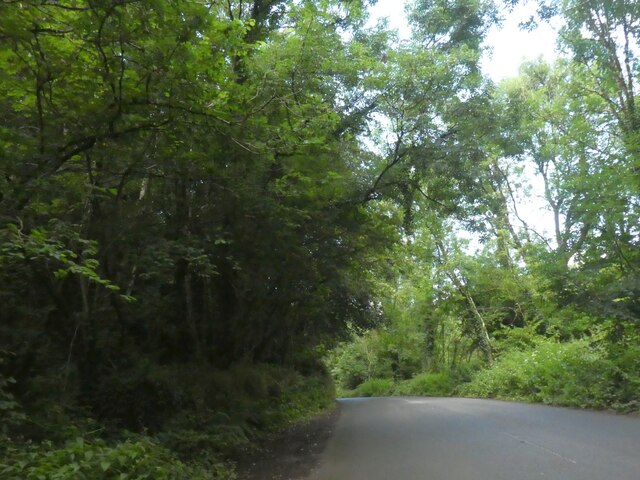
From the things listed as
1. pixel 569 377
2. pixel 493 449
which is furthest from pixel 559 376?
pixel 493 449

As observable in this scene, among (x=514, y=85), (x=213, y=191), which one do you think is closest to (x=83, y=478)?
(x=213, y=191)

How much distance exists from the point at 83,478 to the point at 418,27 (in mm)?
15211

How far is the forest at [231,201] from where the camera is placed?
7.56 meters

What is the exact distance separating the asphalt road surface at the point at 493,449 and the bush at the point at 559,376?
1.60 m

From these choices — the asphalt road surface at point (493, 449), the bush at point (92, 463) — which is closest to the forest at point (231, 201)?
the bush at point (92, 463)

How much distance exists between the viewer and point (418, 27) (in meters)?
17.1

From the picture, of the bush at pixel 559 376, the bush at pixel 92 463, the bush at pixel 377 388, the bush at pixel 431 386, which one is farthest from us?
the bush at pixel 377 388

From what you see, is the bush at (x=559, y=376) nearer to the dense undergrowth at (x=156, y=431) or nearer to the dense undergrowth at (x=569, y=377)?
the dense undergrowth at (x=569, y=377)

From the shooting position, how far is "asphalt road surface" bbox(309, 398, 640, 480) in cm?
763

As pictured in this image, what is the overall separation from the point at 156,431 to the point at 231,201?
4652 mm

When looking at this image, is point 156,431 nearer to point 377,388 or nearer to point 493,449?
point 493,449

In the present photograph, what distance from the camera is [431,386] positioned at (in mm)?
37375

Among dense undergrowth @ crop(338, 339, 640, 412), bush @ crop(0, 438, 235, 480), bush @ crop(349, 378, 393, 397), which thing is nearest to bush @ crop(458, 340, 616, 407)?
dense undergrowth @ crop(338, 339, 640, 412)

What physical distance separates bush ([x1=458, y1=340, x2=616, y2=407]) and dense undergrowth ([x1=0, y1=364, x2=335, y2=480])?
28.1ft
